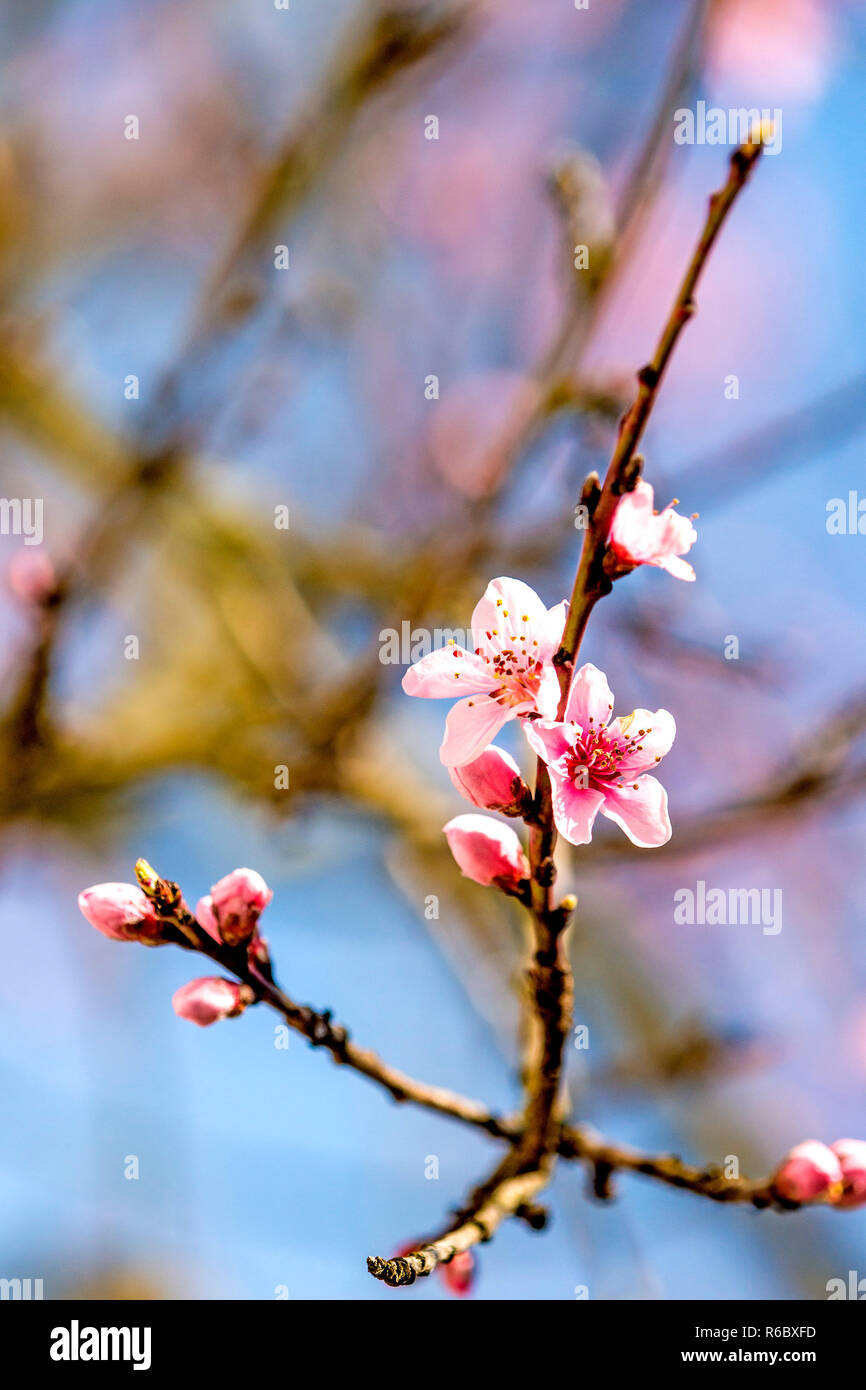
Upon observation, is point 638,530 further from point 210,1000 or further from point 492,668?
point 210,1000

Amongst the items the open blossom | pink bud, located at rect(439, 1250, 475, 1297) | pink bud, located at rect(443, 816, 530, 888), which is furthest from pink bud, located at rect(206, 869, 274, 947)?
pink bud, located at rect(439, 1250, 475, 1297)

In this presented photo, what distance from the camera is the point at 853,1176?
1202mm

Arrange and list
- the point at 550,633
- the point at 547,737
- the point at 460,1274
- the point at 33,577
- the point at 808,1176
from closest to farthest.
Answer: the point at 547,737 < the point at 550,633 < the point at 808,1176 < the point at 460,1274 < the point at 33,577

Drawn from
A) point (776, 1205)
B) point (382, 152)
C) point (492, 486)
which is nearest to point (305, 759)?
point (492, 486)

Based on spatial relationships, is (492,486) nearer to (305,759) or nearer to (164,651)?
(305,759)

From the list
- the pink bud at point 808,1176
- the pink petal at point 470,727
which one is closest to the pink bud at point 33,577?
the pink petal at point 470,727

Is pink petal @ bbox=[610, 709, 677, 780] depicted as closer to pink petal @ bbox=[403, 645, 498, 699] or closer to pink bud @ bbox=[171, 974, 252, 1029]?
pink petal @ bbox=[403, 645, 498, 699]

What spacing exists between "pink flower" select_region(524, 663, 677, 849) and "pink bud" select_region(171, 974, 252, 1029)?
0.40m

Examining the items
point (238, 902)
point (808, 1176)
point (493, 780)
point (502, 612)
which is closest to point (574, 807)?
point (493, 780)

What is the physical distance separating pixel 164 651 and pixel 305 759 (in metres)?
1.42

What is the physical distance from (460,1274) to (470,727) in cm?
87

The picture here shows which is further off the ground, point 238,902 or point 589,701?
point 589,701

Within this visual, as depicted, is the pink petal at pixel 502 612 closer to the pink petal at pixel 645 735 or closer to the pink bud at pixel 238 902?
the pink petal at pixel 645 735

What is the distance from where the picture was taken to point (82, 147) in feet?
11.5
